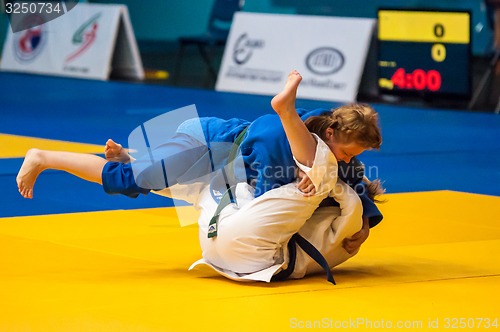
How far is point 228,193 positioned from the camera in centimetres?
534

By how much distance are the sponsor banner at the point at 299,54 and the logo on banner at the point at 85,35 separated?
2786 millimetres

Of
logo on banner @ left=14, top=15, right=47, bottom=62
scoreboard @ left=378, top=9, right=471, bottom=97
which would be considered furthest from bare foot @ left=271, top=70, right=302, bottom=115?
logo on banner @ left=14, top=15, right=47, bottom=62

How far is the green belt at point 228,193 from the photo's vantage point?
5.23 metres

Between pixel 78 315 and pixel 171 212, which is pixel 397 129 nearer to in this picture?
pixel 171 212

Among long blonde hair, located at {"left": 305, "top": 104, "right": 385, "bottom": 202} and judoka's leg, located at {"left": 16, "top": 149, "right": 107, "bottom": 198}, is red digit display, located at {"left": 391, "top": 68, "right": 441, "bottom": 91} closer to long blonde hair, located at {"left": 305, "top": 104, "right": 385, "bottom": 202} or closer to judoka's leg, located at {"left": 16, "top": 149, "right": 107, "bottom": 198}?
long blonde hair, located at {"left": 305, "top": 104, "right": 385, "bottom": 202}

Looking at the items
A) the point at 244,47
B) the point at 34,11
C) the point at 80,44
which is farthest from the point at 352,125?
the point at 34,11

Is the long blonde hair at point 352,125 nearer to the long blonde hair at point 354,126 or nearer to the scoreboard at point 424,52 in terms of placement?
the long blonde hair at point 354,126

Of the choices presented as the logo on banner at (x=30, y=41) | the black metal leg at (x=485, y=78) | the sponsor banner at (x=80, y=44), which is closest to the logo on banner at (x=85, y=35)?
the sponsor banner at (x=80, y=44)

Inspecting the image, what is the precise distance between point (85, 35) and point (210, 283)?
42.6 feet

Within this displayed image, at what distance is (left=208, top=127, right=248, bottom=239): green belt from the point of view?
206 inches

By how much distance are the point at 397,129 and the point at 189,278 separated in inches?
279

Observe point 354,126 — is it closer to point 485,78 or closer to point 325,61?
point 485,78

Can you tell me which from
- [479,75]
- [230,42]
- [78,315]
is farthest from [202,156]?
[230,42]

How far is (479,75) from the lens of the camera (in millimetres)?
14320
